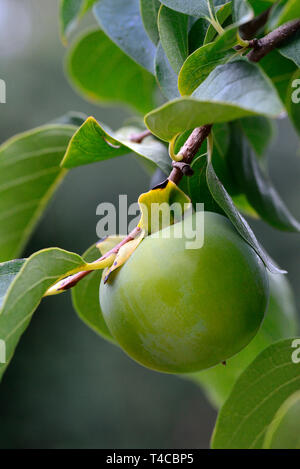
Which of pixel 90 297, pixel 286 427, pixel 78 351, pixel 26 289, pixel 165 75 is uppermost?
pixel 165 75

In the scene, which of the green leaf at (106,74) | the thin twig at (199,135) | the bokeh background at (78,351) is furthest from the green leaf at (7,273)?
the bokeh background at (78,351)

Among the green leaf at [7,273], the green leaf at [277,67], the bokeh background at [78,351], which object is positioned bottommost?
the bokeh background at [78,351]

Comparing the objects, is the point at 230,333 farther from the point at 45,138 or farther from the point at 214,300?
the point at 45,138

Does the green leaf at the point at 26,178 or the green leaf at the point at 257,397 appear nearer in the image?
the green leaf at the point at 257,397

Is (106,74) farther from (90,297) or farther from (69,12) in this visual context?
(90,297)

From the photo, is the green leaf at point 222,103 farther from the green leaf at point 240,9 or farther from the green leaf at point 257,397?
the green leaf at point 257,397

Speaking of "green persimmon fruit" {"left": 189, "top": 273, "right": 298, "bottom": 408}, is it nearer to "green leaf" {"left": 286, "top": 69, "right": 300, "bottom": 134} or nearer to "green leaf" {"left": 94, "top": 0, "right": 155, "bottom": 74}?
"green leaf" {"left": 286, "top": 69, "right": 300, "bottom": 134}

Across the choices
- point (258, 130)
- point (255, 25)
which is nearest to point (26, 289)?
point (255, 25)
